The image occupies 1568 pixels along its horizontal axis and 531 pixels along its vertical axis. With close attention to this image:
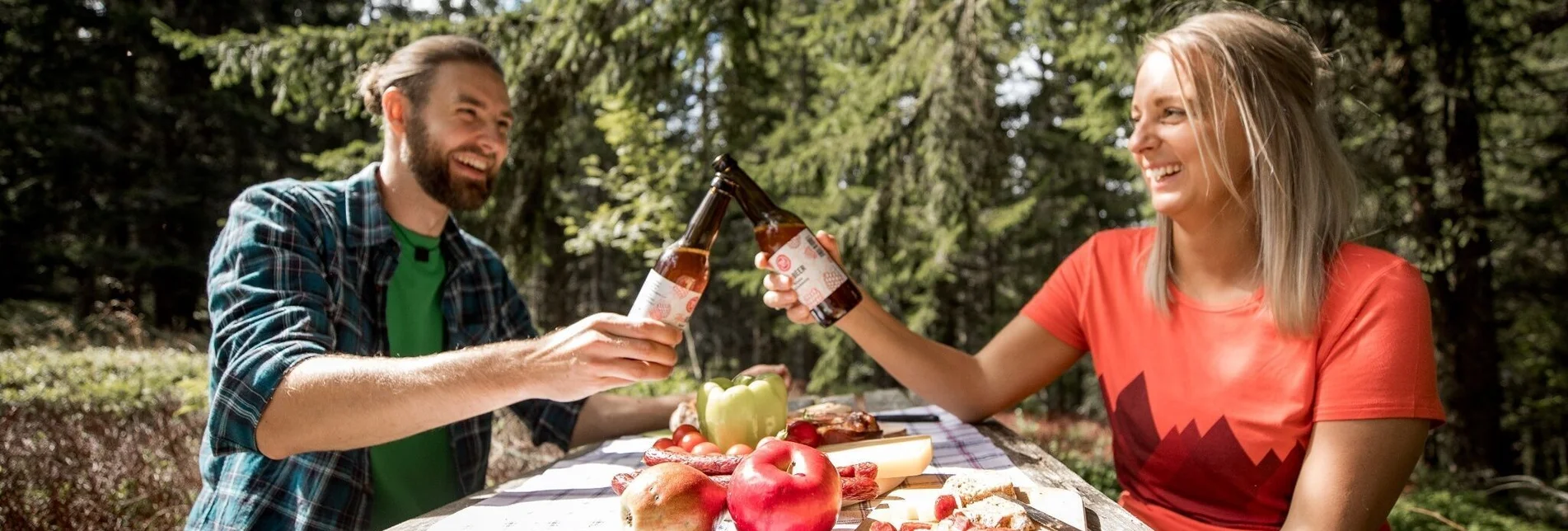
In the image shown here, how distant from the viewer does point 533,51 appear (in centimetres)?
497

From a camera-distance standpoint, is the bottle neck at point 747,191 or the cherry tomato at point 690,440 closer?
the cherry tomato at point 690,440

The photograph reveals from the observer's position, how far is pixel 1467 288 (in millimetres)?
7633

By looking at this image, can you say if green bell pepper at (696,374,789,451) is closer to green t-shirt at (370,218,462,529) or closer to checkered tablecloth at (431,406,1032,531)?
checkered tablecloth at (431,406,1032,531)

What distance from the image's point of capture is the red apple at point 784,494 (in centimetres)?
126

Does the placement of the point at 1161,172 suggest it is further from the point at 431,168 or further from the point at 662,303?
the point at 431,168

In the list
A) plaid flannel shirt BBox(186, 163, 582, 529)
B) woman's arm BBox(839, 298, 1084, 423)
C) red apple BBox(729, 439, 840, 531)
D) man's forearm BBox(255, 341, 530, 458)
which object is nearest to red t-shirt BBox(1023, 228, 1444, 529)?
woman's arm BBox(839, 298, 1084, 423)

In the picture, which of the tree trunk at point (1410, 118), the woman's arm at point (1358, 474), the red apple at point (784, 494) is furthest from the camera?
the tree trunk at point (1410, 118)

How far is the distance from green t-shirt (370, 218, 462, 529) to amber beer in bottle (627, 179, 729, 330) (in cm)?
116

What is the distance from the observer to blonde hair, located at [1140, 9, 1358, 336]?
1.97 m

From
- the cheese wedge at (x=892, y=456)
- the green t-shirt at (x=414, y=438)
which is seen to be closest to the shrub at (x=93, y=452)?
the green t-shirt at (x=414, y=438)

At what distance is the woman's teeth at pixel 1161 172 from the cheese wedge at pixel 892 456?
95 cm

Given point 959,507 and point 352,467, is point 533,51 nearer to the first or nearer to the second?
point 352,467

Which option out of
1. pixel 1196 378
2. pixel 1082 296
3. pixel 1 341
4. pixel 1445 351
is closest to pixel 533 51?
pixel 1082 296

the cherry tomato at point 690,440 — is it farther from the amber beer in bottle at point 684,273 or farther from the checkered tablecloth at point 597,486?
the amber beer in bottle at point 684,273
